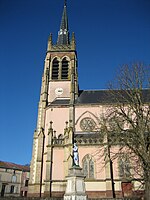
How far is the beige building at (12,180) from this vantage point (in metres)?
40.5

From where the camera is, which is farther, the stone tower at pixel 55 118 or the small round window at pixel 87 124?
the small round window at pixel 87 124

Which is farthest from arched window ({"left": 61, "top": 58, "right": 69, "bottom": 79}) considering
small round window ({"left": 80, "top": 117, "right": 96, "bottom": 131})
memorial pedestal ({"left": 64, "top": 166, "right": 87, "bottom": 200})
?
memorial pedestal ({"left": 64, "top": 166, "right": 87, "bottom": 200})

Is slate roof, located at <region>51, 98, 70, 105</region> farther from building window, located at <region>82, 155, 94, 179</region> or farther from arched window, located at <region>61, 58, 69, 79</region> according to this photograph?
building window, located at <region>82, 155, 94, 179</region>

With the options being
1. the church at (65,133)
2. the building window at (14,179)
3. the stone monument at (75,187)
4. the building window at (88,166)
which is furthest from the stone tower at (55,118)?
the building window at (14,179)

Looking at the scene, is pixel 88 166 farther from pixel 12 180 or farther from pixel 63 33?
pixel 12 180

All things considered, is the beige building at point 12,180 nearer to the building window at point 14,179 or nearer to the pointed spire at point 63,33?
the building window at point 14,179

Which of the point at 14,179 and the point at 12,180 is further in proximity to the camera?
the point at 14,179

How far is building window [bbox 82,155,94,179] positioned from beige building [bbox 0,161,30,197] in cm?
2538

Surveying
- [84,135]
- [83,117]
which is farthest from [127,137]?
[83,117]

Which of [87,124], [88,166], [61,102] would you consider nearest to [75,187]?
[88,166]

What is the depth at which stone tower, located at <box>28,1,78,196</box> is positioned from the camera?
22.2 m

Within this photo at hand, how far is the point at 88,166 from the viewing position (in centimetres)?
2208

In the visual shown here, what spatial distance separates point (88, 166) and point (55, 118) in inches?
321

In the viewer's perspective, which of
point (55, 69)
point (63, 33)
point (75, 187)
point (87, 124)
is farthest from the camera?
point (63, 33)
